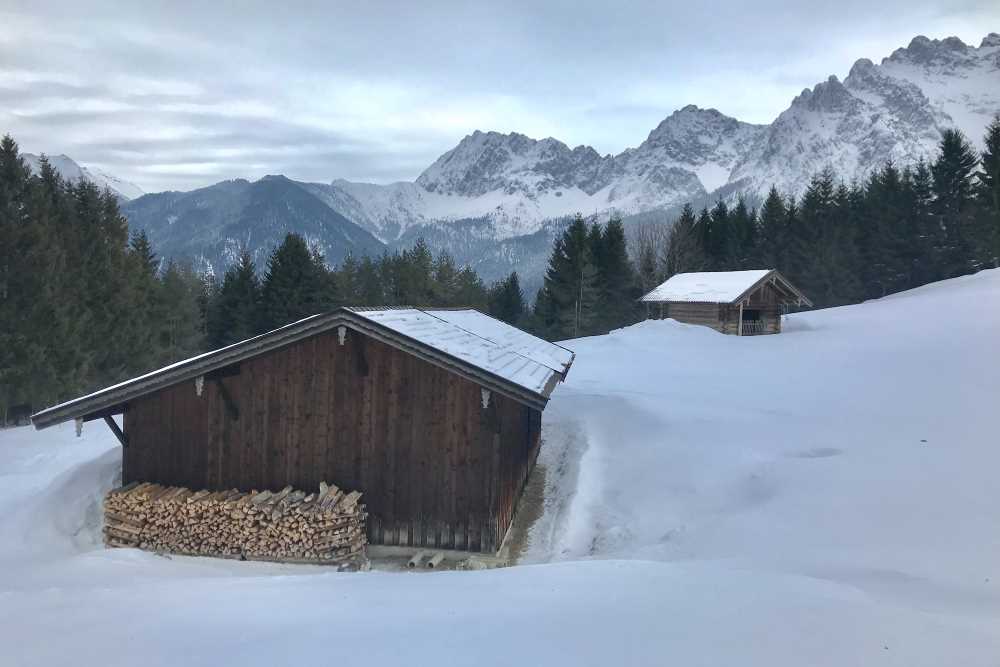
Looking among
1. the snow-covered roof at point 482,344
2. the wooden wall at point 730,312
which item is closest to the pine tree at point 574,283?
the wooden wall at point 730,312

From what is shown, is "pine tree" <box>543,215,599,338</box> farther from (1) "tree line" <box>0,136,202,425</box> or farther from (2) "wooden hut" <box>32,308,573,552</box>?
(2) "wooden hut" <box>32,308,573,552</box>

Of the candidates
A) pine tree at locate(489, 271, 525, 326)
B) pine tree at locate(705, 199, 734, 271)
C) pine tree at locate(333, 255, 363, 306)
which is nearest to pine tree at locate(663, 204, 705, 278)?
pine tree at locate(705, 199, 734, 271)

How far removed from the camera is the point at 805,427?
13359 millimetres

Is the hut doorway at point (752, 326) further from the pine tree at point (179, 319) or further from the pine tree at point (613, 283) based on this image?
the pine tree at point (179, 319)

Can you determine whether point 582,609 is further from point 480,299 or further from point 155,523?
point 480,299

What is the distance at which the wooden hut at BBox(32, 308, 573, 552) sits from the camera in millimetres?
10164

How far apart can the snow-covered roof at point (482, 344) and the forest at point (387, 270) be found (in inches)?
816

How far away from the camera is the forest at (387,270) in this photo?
25.8 metres

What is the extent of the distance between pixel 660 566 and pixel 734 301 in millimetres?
28427

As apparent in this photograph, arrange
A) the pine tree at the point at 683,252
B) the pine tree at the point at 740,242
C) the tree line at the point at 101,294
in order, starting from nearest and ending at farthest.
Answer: the tree line at the point at 101,294
the pine tree at the point at 683,252
the pine tree at the point at 740,242

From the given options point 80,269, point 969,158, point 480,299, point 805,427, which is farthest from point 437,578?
point 969,158

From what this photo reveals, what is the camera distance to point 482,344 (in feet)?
40.1

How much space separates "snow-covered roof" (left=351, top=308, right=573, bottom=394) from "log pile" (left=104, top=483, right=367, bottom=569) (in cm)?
297

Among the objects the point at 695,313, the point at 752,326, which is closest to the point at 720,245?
the point at 695,313
